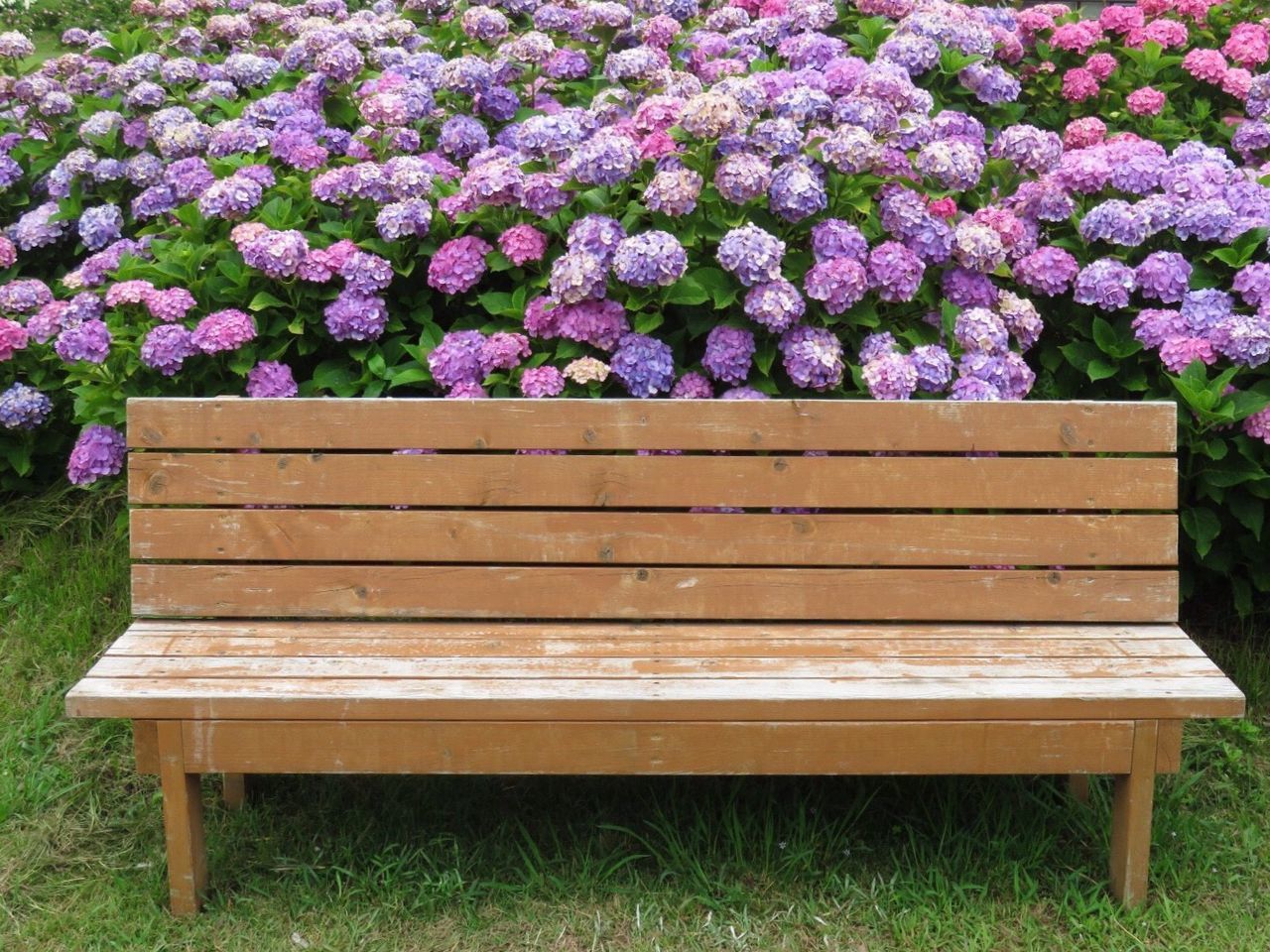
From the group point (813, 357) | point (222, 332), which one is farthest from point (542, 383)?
point (222, 332)

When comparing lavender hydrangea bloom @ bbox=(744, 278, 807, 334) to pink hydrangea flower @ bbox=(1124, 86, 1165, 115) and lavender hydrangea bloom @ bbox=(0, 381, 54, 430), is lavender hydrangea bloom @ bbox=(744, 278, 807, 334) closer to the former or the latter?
pink hydrangea flower @ bbox=(1124, 86, 1165, 115)

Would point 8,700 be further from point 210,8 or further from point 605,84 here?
point 210,8

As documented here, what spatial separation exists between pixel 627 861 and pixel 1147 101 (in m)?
2.67

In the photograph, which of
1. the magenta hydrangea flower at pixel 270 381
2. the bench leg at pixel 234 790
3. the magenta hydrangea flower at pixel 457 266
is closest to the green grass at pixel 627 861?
the bench leg at pixel 234 790

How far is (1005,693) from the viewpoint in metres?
2.41

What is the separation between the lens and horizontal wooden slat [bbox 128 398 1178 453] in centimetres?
271

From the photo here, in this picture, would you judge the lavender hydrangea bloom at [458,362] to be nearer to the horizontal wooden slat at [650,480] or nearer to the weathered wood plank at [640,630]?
the horizontal wooden slat at [650,480]

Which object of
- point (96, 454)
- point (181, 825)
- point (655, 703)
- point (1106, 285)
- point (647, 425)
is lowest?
point (181, 825)

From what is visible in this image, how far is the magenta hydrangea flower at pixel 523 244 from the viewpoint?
10.3 ft

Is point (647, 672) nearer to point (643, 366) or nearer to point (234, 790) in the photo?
point (643, 366)

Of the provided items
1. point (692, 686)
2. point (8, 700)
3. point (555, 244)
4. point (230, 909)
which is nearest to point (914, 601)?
point (692, 686)

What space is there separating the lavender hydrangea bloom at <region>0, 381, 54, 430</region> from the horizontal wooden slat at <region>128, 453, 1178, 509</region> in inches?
50.1

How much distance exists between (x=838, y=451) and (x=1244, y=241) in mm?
1261

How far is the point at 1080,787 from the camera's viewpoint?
114 inches
